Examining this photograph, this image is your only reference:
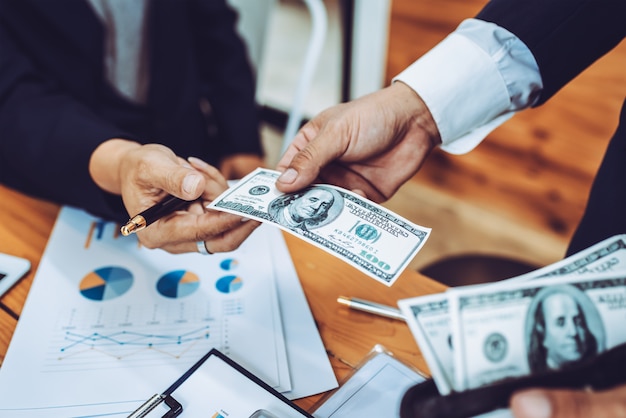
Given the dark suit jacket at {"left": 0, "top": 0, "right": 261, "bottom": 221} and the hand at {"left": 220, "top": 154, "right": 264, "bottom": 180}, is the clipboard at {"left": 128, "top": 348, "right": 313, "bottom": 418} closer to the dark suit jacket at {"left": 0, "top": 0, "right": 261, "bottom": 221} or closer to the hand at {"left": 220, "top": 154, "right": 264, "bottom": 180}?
the dark suit jacket at {"left": 0, "top": 0, "right": 261, "bottom": 221}

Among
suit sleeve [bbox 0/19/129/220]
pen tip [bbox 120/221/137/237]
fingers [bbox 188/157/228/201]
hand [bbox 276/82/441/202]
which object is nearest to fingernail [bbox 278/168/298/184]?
hand [bbox 276/82/441/202]

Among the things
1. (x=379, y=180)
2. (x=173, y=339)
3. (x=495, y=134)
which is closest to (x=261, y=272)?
(x=173, y=339)

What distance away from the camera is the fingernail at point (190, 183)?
0.69 meters

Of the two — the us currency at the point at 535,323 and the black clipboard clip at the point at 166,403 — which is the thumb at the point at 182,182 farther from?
the us currency at the point at 535,323

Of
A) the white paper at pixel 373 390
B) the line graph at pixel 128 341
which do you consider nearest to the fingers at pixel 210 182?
the line graph at pixel 128 341

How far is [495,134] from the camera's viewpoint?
6.82 feet

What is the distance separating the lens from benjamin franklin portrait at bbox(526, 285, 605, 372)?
434 mm

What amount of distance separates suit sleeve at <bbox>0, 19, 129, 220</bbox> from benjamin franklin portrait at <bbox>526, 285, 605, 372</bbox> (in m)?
0.70

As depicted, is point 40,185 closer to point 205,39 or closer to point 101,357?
point 101,357

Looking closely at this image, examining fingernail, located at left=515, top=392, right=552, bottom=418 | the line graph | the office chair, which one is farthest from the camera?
the office chair

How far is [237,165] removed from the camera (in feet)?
4.43

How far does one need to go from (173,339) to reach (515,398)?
0.48 metres

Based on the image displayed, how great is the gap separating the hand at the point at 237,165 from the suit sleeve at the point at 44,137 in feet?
1.39

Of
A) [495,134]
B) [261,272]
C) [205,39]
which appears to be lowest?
[495,134]
